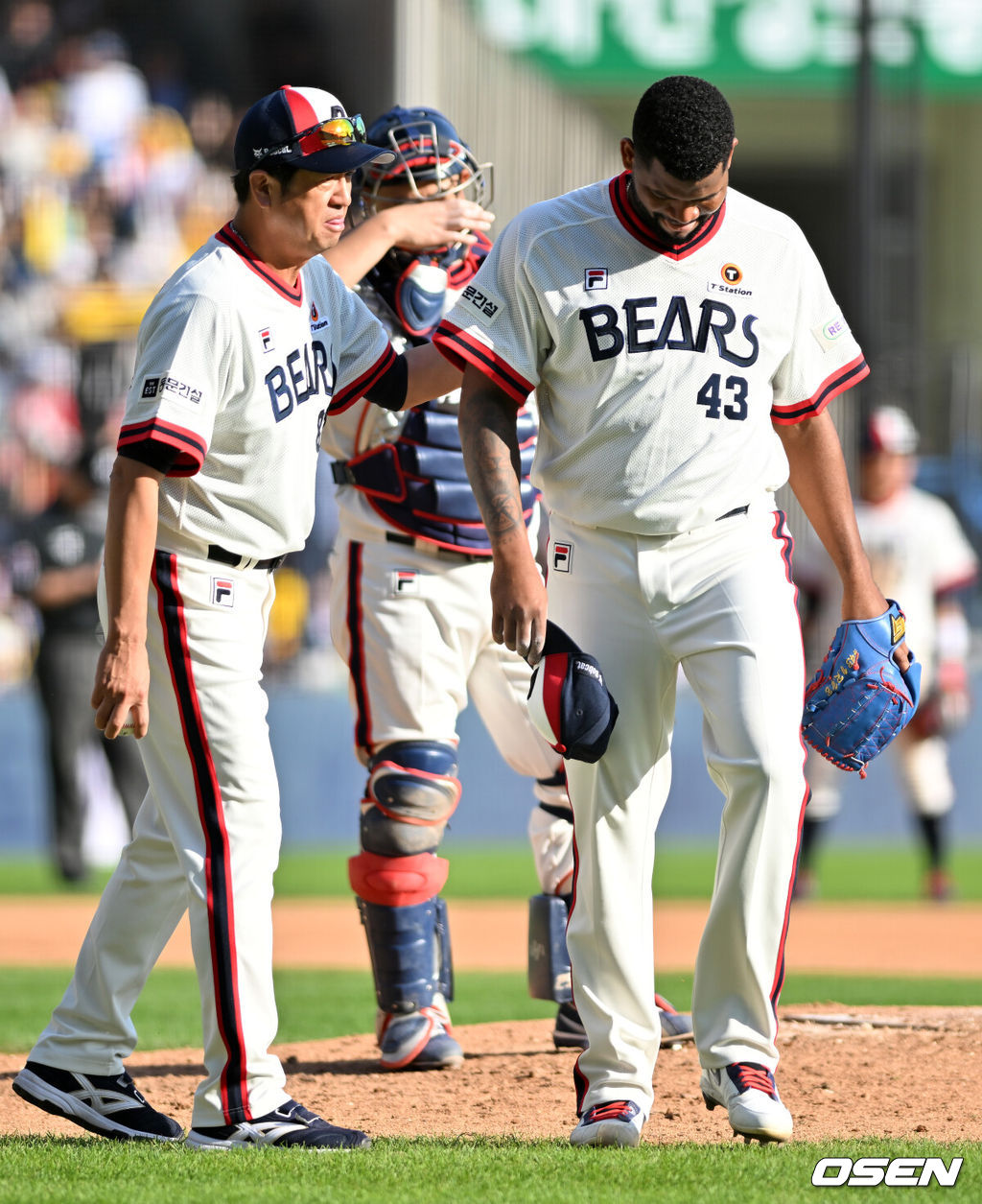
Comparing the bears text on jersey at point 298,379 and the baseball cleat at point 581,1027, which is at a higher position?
the bears text on jersey at point 298,379

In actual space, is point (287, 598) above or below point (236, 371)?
below

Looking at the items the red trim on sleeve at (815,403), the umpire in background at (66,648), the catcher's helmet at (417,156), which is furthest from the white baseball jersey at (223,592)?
the umpire in background at (66,648)

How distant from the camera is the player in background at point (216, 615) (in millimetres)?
3824

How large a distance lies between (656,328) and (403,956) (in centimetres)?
223

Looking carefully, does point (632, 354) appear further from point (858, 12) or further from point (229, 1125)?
point (858, 12)

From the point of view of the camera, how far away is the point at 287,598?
14.7m

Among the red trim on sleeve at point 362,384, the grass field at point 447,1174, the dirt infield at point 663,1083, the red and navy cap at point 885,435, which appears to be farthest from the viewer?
the red and navy cap at point 885,435

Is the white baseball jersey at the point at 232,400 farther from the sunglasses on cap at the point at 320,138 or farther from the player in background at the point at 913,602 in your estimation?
the player in background at the point at 913,602

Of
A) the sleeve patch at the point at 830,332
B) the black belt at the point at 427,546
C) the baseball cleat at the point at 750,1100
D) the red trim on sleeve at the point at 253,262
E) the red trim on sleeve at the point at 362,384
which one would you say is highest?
the red trim on sleeve at the point at 253,262

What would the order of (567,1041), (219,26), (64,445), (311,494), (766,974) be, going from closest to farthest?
(766,974), (311,494), (567,1041), (64,445), (219,26)

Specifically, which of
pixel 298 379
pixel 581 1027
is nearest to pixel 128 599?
pixel 298 379

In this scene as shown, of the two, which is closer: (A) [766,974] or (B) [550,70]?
(A) [766,974]

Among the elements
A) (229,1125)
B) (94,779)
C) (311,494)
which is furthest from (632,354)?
(94,779)

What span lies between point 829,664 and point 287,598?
424 inches
